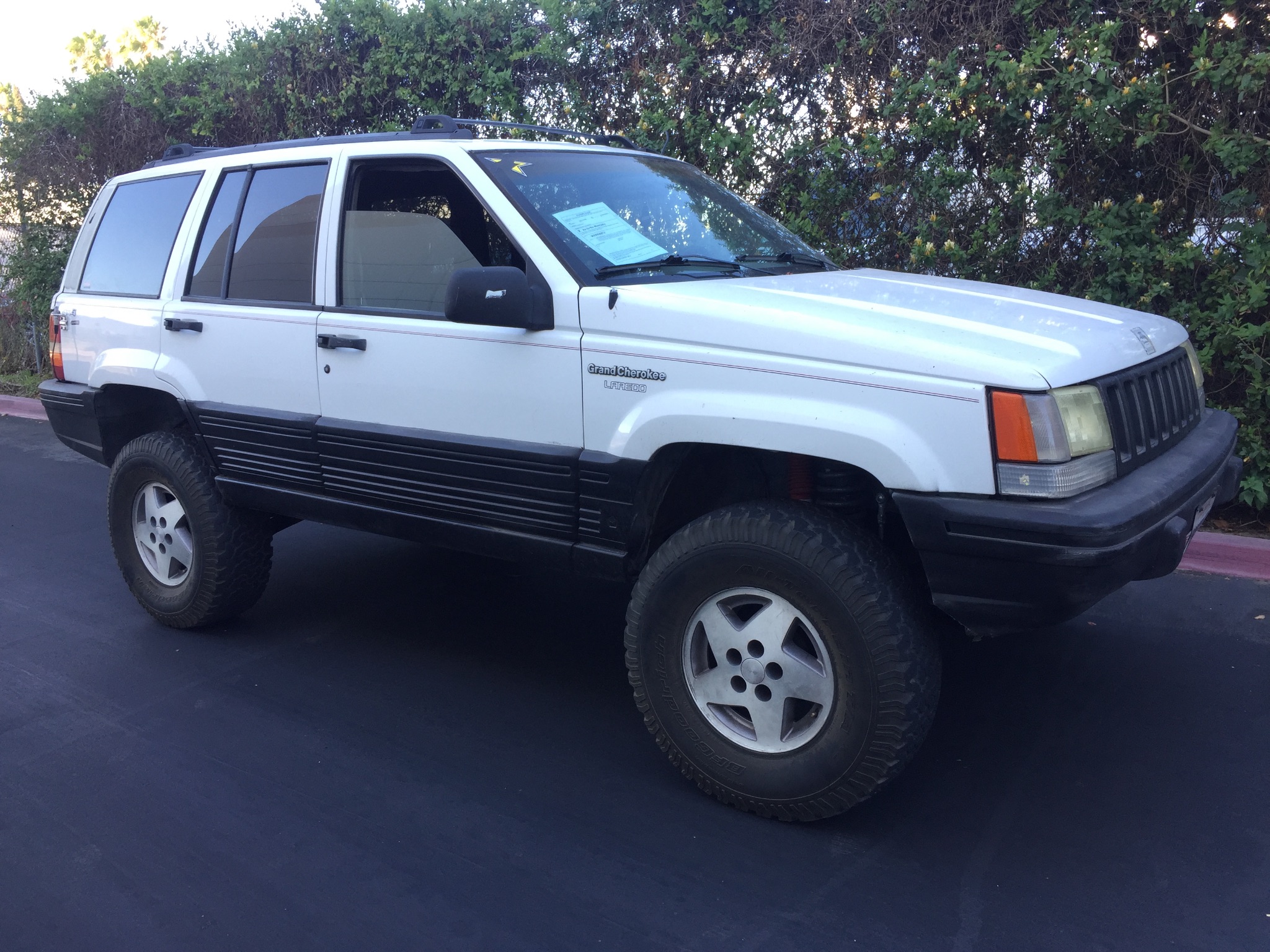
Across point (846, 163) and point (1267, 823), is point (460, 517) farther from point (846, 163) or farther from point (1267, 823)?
point (846, 163)

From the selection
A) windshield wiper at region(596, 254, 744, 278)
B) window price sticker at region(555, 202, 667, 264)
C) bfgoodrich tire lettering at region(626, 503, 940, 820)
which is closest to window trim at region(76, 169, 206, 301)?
window price sticker at region(555, 202, 667, 264)

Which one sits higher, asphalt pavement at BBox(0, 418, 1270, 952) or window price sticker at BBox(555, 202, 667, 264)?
window price sticker at BBox(555, 202, 667, 264)

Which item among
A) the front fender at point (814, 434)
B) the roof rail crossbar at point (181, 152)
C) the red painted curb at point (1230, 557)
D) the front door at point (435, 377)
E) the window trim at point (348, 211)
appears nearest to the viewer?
the front fender at point (814, 434)

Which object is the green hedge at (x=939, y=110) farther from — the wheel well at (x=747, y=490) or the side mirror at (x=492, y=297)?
the side mirror at (x=492, y=297)

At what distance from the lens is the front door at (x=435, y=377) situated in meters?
3.49

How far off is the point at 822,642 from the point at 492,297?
4.72ft

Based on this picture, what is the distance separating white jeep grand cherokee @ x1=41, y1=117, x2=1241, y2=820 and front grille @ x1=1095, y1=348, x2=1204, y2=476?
0.04 feet

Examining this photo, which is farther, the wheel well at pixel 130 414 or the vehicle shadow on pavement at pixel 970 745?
the wheel well at pixel 130 414

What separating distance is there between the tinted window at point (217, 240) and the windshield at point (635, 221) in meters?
1.36

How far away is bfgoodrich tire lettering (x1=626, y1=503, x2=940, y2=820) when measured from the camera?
9.57 ft

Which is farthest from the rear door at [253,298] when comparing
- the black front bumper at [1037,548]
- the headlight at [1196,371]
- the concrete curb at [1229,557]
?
the concrete curb at [1229,557]

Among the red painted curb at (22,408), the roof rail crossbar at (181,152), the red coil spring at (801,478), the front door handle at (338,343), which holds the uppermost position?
the roof rail crossbar at (181,152)

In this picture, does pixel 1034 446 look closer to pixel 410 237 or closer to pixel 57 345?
pixel 410 237

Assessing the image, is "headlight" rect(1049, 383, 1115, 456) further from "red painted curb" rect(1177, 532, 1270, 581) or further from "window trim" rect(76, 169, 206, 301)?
"window trim" rect(76, 169, 206, 301)
